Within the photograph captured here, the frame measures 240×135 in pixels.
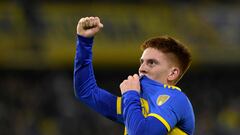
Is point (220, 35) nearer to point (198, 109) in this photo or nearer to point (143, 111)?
point (198, 109)

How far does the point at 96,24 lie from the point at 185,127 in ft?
2.76

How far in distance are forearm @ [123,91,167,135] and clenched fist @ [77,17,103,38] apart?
1.59ft

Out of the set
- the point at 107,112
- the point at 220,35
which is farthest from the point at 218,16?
the point at 107,112

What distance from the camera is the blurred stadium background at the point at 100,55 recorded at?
1708cm

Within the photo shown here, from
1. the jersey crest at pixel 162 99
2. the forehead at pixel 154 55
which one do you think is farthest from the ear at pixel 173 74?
the jersey crest at pixel 162 99

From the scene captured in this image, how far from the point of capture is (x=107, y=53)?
1823 centimetres

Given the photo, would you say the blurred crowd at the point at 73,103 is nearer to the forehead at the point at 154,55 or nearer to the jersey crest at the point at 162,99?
the forehead at the point at 154,55

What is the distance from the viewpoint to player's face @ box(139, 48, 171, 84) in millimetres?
5031

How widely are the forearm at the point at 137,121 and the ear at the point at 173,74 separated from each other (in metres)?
0.33

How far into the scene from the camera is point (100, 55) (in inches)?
718

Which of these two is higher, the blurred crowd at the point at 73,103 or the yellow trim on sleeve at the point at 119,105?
the yellow trim on sleeve at the point at 119,105

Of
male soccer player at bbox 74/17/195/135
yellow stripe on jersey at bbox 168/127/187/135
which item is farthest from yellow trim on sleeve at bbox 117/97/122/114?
yellow stripe on jersey at bbox 168/127/187/135

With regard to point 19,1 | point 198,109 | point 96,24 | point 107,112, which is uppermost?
point 96,24

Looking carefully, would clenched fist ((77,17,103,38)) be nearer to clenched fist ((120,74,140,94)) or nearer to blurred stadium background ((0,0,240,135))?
clenched fist ((120,74,140,94))
